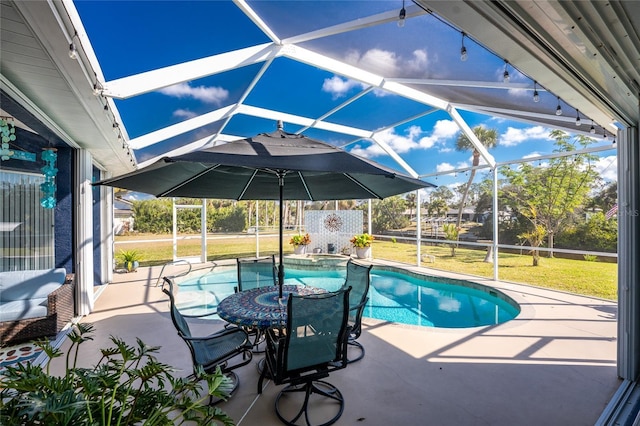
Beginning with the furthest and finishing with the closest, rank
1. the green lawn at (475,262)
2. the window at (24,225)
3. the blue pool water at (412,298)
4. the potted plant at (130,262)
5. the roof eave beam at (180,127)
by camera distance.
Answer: the green lawn at (475,262) < the potted plant at (130,262) < the blue pool water at (412,298) < the roof eave beam at (180,127) < the window at (24,225)

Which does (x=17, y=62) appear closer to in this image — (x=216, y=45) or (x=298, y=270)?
(x=216, y=45)

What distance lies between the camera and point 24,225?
443 cm

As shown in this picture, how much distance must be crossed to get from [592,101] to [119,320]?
6.82 meters

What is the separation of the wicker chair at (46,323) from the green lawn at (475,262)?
215 inches

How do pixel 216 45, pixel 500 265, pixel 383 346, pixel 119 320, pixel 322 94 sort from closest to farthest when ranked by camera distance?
pixel 216 45, pixel 383 346, pixel 119 320, pixel 322 94, pixel 500 265

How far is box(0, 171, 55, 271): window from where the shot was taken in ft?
13.6

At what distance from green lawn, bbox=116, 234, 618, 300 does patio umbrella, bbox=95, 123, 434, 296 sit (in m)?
7.00

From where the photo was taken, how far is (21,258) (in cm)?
449

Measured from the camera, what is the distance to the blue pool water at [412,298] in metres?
6.23

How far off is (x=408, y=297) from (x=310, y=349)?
5.94 m

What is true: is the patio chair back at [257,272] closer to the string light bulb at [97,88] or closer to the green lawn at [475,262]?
the string light bulb at [97,88]

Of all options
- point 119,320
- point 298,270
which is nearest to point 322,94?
point 119,320

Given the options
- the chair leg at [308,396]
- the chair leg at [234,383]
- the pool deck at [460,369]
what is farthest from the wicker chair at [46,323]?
the chair leg at [308,396]

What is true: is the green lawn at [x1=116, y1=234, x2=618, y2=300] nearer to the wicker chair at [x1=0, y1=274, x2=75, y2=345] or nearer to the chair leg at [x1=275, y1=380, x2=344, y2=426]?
the wicker chair at [x1=0, y1=274, x2=75, y2=345]
